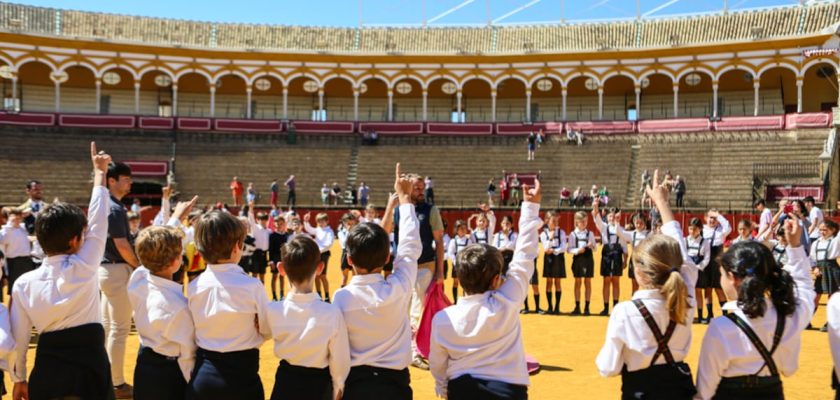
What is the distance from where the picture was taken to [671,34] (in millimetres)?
38406

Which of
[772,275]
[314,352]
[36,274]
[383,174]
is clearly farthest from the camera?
[383,174]

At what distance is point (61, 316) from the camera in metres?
4.05

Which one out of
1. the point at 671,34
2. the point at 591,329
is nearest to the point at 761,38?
the point at 671,34

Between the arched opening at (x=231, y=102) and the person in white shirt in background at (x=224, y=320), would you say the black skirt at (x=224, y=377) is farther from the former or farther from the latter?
the arched opening at (x=231, y=102)

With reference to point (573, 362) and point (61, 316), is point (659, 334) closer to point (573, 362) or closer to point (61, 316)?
point (61, 316)

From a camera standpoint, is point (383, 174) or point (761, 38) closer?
point (383, 174)

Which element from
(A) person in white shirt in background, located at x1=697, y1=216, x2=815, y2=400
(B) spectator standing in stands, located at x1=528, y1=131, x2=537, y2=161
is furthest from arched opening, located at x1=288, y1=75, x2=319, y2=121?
(A) person in white shirt in background, located at x1=697, y1=216, x2=815, y2=400

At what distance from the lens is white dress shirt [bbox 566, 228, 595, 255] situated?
12.5m

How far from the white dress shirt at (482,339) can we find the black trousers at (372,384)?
0.76ft

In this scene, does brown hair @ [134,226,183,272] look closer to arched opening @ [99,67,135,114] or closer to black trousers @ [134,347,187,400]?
black trousers @ [134,347,187,400]

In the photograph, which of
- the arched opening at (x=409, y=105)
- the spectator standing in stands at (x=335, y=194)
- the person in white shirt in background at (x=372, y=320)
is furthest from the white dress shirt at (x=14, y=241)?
the arched opening at (x=409, y=105)

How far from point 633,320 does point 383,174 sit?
30368mm

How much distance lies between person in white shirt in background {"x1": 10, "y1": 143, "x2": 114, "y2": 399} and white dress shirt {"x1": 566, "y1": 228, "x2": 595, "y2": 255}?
951 cm

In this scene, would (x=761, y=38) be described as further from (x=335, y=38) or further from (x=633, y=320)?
(x=633, y=320)
